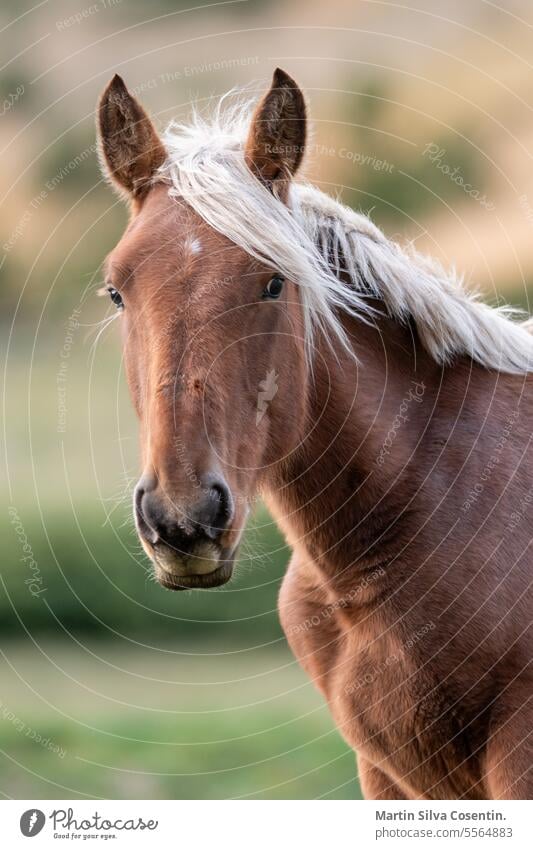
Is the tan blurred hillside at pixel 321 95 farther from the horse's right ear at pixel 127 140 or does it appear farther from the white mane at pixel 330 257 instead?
the horse's right ear at pixel 127 140

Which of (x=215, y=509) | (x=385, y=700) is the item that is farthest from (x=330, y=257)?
(x=385, y=700)

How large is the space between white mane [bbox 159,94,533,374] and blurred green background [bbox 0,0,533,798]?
2.14m

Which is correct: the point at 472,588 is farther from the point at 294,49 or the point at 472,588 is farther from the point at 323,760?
the point at 294,49

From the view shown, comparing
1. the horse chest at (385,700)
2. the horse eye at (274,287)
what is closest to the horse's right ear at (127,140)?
the horse eye at (274,287)

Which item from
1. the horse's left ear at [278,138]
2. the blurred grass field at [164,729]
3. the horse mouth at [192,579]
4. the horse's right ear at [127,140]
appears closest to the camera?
the horse mouth at [192,579]

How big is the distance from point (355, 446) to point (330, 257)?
64 centimetres

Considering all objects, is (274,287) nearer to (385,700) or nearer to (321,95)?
(385,700)

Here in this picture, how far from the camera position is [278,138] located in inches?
116

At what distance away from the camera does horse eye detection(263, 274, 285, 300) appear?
2766 mm

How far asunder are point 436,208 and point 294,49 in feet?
5.53

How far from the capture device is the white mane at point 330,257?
282 cm

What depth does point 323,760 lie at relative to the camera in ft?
23.3
